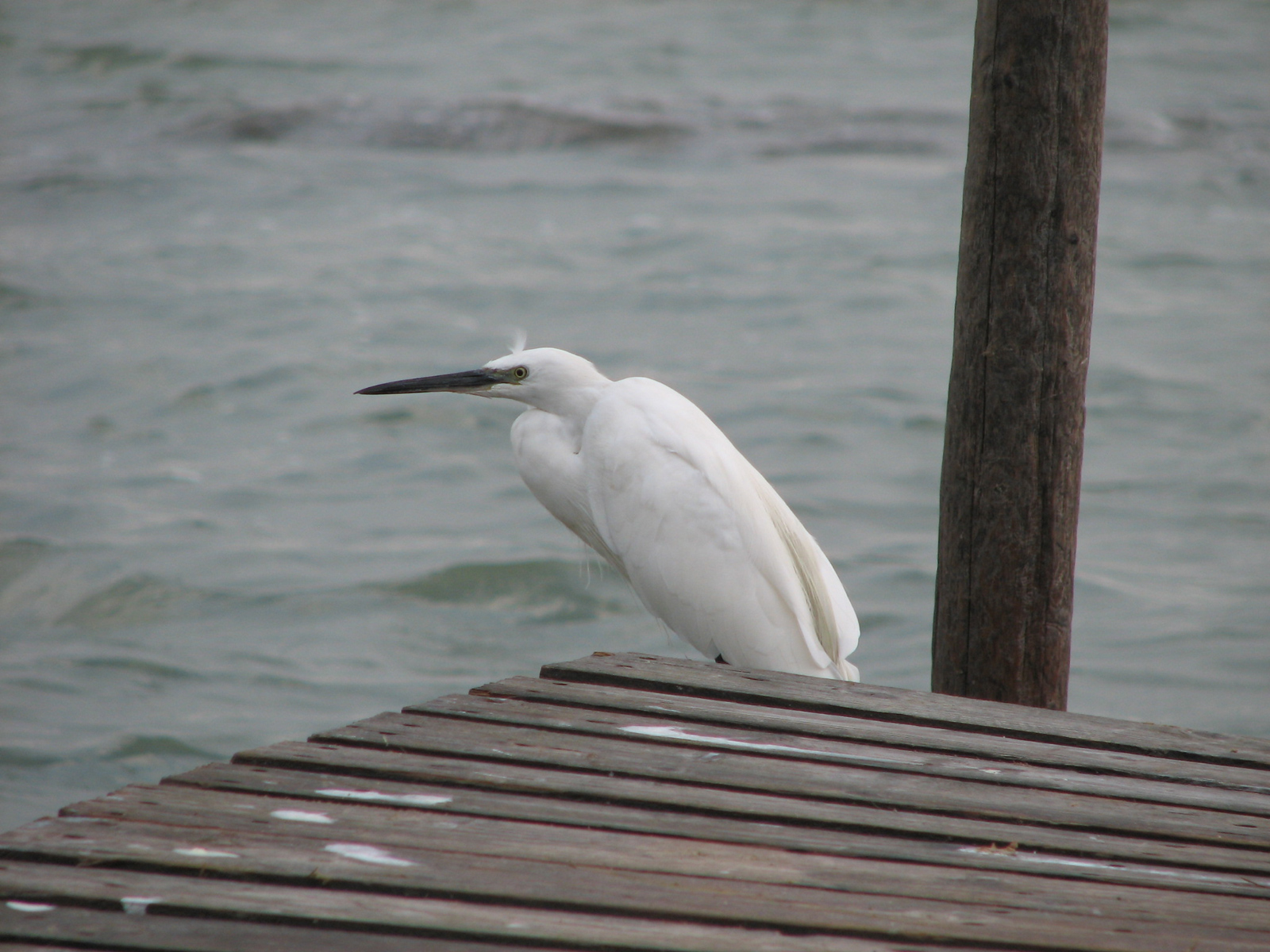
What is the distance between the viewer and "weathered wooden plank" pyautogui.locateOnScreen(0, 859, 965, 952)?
1516 mm

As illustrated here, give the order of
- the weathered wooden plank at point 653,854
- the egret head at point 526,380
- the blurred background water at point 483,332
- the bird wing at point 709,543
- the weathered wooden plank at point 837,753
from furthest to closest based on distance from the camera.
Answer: the blurred background water at point 483,332, the egret head at point 526,380, the bird wing at point 709,543, the weathered wooden plank at point 837,753, the weathered wooden plank at point 653,854

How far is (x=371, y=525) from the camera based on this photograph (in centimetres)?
736

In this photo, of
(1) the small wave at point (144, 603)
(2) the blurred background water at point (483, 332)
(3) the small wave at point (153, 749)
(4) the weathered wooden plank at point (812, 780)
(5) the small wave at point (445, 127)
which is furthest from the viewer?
(5) the small wave at point (445, 127)

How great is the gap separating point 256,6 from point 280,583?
48.9 feet

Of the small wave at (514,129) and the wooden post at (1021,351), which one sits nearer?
the wooden post at (1021,351)

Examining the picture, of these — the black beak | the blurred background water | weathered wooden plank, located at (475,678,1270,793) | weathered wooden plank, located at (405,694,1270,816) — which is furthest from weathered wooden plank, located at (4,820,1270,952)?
the blurred background water

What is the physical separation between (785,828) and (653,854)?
0.21 metres

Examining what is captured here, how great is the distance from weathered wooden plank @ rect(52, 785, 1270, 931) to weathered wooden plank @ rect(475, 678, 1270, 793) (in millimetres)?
419

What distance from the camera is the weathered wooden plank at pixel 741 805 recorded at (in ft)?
5.94

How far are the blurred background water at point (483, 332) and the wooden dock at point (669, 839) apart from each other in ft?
11.0

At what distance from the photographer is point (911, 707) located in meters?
2.32

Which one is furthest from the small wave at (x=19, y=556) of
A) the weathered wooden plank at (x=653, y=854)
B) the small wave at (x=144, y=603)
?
the weathered wooden plank at (x=653, y=854)

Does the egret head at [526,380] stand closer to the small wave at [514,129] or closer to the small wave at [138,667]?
the small wave at [138,667]

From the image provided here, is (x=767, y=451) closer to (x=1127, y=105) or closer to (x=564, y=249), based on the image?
(x=564, y=249)
